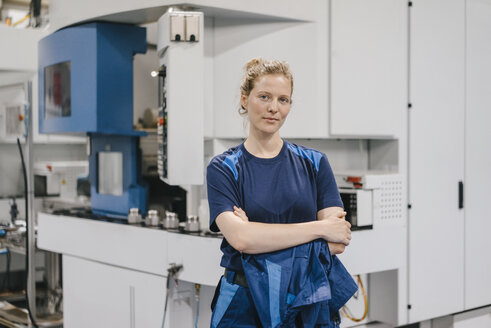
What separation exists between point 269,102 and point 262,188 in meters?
0.24

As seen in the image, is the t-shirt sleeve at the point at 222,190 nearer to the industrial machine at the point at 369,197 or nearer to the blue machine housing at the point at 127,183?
the industrial machine at the point at 369,197

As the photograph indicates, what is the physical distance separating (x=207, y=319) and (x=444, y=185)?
1512 mm

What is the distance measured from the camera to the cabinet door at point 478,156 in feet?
9.82

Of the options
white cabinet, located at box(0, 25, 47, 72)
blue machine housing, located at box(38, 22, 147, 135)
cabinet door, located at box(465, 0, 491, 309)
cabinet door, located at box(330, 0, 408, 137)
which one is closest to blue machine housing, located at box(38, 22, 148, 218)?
blue machine housing, located at box(38, 22, 147, 135)

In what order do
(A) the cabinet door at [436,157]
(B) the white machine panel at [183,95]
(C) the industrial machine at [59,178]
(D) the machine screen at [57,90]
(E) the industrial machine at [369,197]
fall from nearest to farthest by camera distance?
(B) the white machine panel at [183,95]
(E) the industrial machine at [369,197]
(D) the machine screen at [57,90]
(A) the cabinet door at [436,157]
(C) the industrial machine at [59,178]

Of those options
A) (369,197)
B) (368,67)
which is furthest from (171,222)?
(368,67)

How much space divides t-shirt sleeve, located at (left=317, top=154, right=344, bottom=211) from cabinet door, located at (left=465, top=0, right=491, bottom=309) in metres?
1.82

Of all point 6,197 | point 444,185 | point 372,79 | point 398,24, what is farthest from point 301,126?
point 6,197

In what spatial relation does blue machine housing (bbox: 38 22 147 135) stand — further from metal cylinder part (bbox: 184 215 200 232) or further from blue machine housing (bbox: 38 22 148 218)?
metal cylinder part (bbox: 184 215 200 232)

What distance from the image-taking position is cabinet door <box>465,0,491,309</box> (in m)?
2.99

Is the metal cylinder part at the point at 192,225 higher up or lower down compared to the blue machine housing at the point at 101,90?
lower down

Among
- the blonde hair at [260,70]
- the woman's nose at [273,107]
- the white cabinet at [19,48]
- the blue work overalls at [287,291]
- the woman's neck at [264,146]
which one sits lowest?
the blue work overalls at [287,291]

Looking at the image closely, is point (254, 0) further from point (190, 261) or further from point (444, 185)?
point (444, 185)

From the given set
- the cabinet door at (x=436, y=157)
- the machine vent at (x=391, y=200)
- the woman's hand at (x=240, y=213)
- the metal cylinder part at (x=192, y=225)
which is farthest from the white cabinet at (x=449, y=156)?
the woman's hand at (x=240, y=213)
